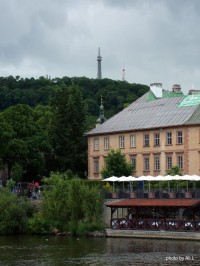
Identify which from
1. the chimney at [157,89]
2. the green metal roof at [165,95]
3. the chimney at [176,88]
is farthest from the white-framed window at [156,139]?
the chimney at [176,88]

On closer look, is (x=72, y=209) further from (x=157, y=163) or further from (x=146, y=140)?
(x=146, y=140)

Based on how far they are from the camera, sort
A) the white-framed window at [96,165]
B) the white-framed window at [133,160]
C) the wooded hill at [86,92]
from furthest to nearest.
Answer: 1. the wooded hill at [86,92]
2. the white-framed window at [96,165]
3. the white-framed window at [133,160]

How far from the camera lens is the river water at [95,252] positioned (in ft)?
167

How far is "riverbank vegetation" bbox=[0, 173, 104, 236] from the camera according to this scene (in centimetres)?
6981

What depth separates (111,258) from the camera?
172ft

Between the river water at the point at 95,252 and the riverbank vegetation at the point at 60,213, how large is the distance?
11.3 ft

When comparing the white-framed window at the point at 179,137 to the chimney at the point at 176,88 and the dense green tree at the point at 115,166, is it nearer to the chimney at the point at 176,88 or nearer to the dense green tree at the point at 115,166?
the dense green tree at the point at 115,166

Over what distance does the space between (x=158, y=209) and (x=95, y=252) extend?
590 inches

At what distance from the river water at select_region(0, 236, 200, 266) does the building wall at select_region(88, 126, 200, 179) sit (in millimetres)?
21430

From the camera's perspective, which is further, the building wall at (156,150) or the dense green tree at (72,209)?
the building wall at (156,150)

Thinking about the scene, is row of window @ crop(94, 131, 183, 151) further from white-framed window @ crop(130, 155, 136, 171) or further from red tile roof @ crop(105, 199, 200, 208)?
red tile roof @ crop(105, 199, 200, 208)

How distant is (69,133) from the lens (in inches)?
3871

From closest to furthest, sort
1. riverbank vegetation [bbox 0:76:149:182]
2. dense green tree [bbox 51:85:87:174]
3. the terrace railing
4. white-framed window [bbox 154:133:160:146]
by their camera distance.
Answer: the terrace railing < white-framed window [bbox 154:133:160:146] < riverbank vegetation [bbox 0:76:149:182] < dense green tree [bbox 51:85:87:174]

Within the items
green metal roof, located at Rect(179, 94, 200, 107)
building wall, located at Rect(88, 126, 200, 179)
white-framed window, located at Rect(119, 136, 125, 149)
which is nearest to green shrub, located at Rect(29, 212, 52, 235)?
building wall, located at Rect(88, 126, 200, 179)
